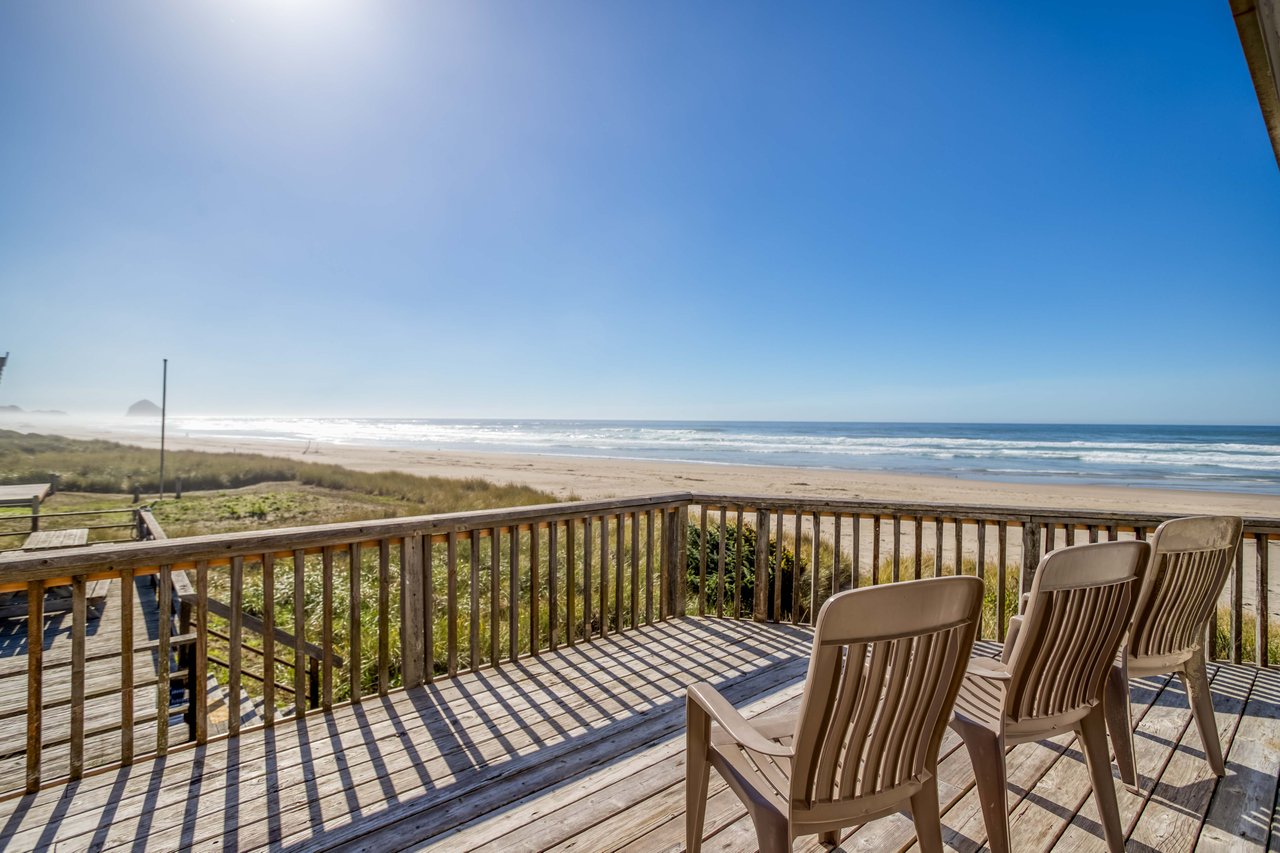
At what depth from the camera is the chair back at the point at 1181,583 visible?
1.93 meters

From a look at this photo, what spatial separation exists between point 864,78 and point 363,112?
219 inches

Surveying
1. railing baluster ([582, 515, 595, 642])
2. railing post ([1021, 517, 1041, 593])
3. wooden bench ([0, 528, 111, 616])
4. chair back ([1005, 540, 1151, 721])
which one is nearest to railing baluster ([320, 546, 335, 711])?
railing baluster ([582, 515, 595, 642])

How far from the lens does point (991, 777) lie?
1.52 metres

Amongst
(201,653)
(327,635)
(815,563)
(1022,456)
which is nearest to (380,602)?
(327,635)

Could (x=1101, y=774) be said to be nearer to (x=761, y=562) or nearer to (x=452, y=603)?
(x=761, y=562)

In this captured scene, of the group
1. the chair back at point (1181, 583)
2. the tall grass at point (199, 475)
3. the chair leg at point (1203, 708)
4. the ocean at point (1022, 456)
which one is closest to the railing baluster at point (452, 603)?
the chair back at point (1181, 583)

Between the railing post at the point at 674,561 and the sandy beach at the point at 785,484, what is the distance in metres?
6.79

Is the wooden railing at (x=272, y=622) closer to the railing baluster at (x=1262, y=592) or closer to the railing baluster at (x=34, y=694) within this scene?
the railing baluster at (x=34, y=694)

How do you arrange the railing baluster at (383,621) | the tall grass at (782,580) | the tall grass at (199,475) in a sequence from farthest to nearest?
the tall grass at (199,475) < the tall grass at (782,580) < the railing baluster at (383,621)

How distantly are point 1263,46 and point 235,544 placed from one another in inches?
146

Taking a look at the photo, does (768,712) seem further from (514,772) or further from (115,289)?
(115,289)

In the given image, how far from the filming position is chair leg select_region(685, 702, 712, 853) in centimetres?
152

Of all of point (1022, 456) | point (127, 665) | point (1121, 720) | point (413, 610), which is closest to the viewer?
point (1121, 720)

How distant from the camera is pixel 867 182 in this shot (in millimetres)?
8969
